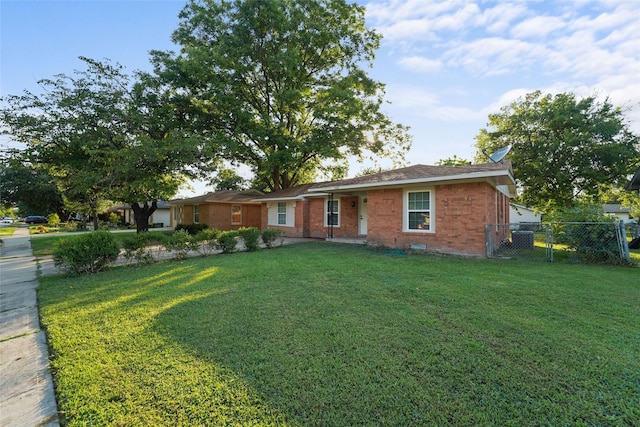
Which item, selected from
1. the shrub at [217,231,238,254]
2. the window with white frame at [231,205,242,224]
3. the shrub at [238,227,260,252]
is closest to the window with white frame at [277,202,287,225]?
the window with white frame at [231,205,242,224]

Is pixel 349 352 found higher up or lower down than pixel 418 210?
lower down

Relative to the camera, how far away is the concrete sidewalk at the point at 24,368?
216 cm

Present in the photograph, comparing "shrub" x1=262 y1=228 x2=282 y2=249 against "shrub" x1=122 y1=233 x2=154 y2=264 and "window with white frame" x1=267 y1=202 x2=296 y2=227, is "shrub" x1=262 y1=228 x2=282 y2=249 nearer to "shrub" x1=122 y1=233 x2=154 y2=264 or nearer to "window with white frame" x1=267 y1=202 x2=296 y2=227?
"shrub" x1=122 y1=233 x2=154 y2=264

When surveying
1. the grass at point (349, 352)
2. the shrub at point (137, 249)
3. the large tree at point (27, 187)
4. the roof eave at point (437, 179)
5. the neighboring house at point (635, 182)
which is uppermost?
the large tree at point (27, 187)

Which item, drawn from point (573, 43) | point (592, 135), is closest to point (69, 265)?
point (573, 43)

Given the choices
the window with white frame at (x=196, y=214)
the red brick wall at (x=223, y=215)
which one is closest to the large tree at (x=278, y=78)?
the red brick wall at (x=223, y=215)

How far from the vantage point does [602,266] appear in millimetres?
7402

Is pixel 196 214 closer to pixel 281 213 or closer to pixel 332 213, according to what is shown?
pixel 281 213

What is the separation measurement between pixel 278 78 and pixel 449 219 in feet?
52.3

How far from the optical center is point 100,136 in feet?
46.9

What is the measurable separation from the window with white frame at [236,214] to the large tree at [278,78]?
3.71 meters

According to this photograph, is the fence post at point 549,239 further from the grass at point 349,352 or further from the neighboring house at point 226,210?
the neighboring house at point 226,210

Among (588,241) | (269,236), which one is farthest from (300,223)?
(588,241)

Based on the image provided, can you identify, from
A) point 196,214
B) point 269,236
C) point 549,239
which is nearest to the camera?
point 549,239
